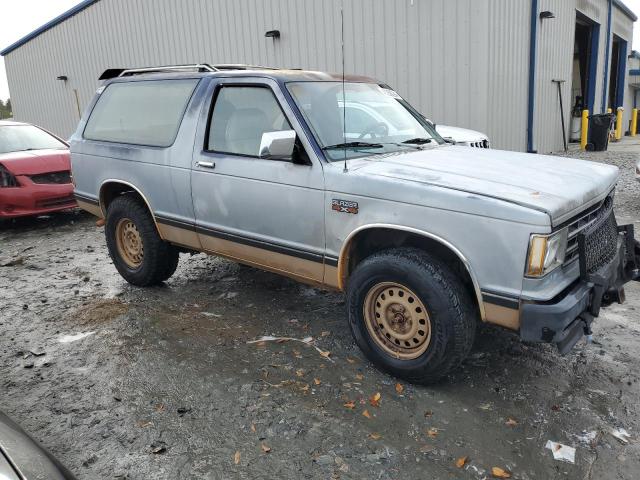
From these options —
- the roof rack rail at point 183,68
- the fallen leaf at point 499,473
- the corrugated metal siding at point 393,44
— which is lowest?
the fallen leaf at point 499,473

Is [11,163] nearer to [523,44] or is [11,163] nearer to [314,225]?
[314,225]

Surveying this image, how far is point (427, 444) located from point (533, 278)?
0.99 metres

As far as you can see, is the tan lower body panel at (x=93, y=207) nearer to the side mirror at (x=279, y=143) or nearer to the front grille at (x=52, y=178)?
the side mirror at (x=279, y=143)

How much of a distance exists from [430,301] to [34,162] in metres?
6.84

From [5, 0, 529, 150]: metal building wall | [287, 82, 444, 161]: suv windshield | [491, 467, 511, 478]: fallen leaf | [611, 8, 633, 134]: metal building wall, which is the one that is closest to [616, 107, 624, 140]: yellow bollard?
[611, 8, 633, 134]: metal building wall

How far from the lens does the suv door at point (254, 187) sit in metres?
3.44

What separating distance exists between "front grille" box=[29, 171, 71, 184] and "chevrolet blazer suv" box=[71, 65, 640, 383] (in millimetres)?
3303

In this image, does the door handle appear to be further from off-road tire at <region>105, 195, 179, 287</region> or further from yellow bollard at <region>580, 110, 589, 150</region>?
yellow bollard at <region>580, 110, 589, 150</region>

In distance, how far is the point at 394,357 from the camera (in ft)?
10.6

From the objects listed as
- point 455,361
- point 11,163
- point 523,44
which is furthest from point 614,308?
point 523,44

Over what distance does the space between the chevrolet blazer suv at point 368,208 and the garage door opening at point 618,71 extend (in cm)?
2237

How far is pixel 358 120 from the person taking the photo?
3.79m

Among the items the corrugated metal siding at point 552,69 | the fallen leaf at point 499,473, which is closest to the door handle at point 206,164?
the fallen leaf at point 499,473

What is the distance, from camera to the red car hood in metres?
7.48
